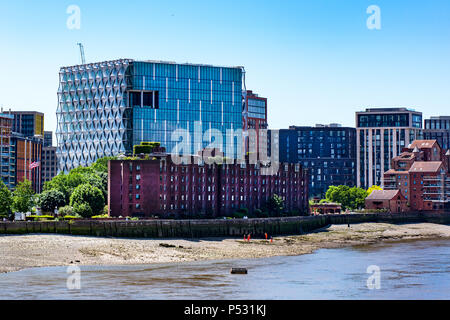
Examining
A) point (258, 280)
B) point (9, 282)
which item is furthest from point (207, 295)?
point (9, 282)

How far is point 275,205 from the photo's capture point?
643 feet

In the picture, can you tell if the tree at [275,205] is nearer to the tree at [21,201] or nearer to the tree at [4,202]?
the tree at [21,201]

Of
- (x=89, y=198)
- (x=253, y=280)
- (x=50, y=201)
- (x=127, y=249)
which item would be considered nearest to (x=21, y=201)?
(x=50, y=201)

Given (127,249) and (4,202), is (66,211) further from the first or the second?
(127,249)

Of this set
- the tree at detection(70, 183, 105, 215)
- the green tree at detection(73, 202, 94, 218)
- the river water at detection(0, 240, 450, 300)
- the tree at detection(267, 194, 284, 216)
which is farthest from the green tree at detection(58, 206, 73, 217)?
the tree at detection(267, 194, 284, 216)

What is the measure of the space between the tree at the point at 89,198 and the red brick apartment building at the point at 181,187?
11.2ft

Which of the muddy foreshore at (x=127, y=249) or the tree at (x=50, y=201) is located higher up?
the tree at (x=50, y=201)

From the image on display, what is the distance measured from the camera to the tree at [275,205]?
7715 inches

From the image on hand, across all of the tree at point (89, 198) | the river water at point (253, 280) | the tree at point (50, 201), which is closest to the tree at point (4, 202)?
the tree at point (89, 198)

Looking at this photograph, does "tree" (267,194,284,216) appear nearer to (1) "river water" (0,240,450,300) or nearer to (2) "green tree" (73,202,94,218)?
(2) "green tree" (73,202,94,218)

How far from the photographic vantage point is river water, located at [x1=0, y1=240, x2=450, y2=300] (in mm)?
79812

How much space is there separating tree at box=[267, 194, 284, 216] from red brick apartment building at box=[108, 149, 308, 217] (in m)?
2.16

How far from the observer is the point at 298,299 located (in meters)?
77.4
